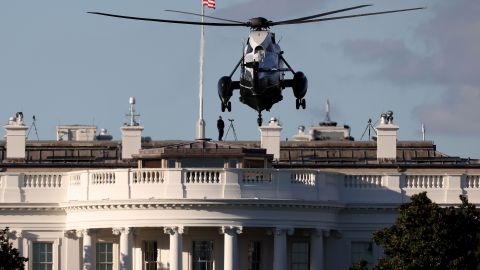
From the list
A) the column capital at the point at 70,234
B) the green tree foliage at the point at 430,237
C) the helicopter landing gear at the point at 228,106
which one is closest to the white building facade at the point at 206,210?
the column capital at the point at 70,234

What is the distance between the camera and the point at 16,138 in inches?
6870

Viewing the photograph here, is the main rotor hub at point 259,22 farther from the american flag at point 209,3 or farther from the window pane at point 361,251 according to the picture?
the american flag at point 209,3

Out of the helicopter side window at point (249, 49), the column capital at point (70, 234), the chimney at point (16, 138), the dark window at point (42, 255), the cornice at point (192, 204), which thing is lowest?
the dark window at point (42, 255)

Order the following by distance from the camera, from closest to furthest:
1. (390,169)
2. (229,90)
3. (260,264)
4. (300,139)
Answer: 1. (229,90)
2. (260,264)
3. (390,169)
4. (300,139)

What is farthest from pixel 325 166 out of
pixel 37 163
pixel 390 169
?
pixel 37 163

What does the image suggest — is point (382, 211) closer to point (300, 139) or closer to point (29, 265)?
point (29, 265)

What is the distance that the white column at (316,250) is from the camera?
525ft

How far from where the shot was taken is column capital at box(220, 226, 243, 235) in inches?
6211

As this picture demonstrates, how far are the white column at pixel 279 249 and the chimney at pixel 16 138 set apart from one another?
66.8 ft

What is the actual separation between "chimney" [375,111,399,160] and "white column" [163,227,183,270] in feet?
61.0

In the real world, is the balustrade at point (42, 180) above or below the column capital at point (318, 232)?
above

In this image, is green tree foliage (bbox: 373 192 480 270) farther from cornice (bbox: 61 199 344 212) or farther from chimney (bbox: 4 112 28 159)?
chimney (bbox: 4 112 28 159)

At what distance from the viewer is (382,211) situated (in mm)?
162375

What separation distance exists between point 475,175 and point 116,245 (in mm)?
18044
